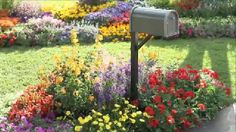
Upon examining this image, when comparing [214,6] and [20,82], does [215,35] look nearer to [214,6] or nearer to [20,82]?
[214,6]

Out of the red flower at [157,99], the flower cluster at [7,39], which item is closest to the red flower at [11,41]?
the flower cluster at [7,39]

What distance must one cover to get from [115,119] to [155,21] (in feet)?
3.68

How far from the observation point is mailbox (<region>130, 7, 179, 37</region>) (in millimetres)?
5039

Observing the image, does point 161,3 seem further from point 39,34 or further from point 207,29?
point 39,34

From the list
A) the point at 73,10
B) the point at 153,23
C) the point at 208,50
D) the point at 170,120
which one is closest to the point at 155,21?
the point at 153,23

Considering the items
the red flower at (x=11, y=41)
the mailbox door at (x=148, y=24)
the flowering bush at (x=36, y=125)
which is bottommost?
the red flower at (x=11, y=41)

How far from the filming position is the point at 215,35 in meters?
9.59

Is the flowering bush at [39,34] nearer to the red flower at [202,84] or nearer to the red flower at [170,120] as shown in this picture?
the red flower at [202,84]

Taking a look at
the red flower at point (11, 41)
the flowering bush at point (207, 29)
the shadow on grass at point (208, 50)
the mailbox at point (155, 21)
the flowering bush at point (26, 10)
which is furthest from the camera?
the flowering bush at point (26, 10)

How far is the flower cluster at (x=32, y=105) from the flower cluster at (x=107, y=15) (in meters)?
4.63

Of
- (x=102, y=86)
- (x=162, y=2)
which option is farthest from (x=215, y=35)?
(x=102, y=86)

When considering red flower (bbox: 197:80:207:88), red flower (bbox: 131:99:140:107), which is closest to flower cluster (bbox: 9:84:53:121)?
red flower (bbox: 131:99:140:107)

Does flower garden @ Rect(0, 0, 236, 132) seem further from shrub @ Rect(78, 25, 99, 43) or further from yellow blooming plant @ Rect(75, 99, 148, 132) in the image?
shrub @ Rect(78, 25, 99, 43)

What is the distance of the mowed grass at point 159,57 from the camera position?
24.1 ft
